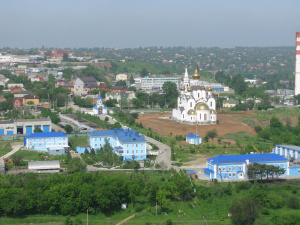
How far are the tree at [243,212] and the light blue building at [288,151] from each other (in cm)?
835

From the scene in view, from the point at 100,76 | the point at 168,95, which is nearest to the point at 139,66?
the point at 100,76

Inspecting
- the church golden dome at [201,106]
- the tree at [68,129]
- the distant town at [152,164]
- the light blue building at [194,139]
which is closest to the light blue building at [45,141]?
the distant town at [152,164]

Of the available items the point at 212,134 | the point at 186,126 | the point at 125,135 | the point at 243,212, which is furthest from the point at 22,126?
the point at 243,212

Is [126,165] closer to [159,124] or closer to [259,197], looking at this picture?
[259,197]

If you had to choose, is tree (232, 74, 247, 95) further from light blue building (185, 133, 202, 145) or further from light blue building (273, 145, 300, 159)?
light blue building (273, 145, 300, 159)

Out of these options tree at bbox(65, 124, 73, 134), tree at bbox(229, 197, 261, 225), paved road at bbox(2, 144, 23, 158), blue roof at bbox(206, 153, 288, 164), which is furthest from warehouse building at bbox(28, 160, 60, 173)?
tree at bbox(65, 124, 73, 134)

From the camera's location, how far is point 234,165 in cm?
2462

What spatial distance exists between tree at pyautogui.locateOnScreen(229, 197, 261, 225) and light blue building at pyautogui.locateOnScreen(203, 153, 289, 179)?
4.62 metres

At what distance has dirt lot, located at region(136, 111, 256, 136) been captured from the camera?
36.6 metres

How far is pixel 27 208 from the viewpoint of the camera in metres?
20.0

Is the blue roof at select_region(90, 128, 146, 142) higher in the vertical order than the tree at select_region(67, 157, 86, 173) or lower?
higher

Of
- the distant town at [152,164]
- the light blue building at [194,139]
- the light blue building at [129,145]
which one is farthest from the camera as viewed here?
the light blue building at [194,139]

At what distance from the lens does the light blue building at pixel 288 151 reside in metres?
27.4

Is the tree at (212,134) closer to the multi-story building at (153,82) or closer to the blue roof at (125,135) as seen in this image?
the blue roof at (125,135)
